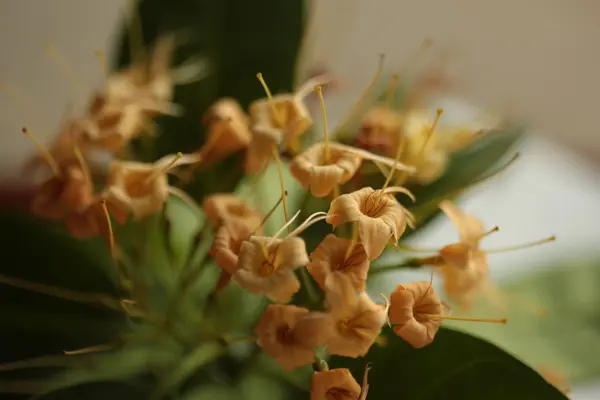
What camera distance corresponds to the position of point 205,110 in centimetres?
44

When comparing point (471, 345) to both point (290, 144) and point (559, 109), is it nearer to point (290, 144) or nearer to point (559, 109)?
point (290, 144)

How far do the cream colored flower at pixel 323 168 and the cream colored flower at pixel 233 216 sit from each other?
1.3 inches

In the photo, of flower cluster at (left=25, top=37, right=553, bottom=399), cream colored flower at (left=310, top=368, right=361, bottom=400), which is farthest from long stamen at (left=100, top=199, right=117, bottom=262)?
cream colored flower at (left=310, top=368, right=361, bottom=400)

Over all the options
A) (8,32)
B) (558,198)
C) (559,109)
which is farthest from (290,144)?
(559,109)

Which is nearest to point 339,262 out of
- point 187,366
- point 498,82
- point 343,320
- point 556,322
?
point 343,320

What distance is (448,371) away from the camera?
31 cm

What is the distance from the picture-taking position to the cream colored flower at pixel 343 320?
260mm

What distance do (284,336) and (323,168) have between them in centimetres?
7

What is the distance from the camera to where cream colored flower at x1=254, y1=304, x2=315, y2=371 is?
27 cm

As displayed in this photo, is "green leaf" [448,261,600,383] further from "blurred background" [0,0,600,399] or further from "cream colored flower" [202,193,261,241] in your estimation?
"cream colored flower" [202,193,261,241]

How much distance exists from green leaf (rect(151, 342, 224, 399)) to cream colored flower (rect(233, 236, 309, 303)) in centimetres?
10

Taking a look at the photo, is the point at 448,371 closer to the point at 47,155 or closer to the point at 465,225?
the point at 465,225

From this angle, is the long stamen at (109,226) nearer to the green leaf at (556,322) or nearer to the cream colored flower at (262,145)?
the cream colored flower at (262,145)

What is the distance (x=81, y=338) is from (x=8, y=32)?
0.73 meters
